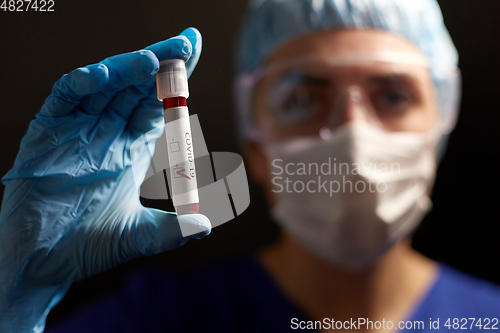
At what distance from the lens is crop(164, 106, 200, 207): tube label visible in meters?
0.53

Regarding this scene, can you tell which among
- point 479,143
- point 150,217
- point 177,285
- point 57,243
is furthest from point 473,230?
point 57,243

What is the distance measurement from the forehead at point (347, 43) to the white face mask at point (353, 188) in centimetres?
21

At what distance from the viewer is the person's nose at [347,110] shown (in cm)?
91

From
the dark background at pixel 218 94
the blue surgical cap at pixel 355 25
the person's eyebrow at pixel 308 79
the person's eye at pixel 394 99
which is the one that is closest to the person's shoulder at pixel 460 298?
the dark background at pixel 218 94

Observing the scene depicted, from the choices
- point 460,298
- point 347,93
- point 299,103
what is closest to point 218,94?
point 299,103

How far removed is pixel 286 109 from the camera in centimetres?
98

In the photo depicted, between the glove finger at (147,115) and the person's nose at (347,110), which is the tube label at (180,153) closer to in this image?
the glove finger at (147,115)

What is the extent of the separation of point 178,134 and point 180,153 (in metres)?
0.03

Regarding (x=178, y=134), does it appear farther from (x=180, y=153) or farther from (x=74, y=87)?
(x=74, y=87)

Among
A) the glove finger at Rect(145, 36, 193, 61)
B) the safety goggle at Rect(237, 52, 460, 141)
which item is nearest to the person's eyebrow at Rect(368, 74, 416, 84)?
the safety goggle at Rect(237, 52, 460, 141)

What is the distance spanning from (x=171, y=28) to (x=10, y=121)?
49cm

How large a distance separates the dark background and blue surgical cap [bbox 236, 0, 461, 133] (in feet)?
0.26

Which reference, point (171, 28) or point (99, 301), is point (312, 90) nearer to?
point (171, 28)

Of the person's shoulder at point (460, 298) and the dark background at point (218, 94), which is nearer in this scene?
the dark background at point (218, 94)
